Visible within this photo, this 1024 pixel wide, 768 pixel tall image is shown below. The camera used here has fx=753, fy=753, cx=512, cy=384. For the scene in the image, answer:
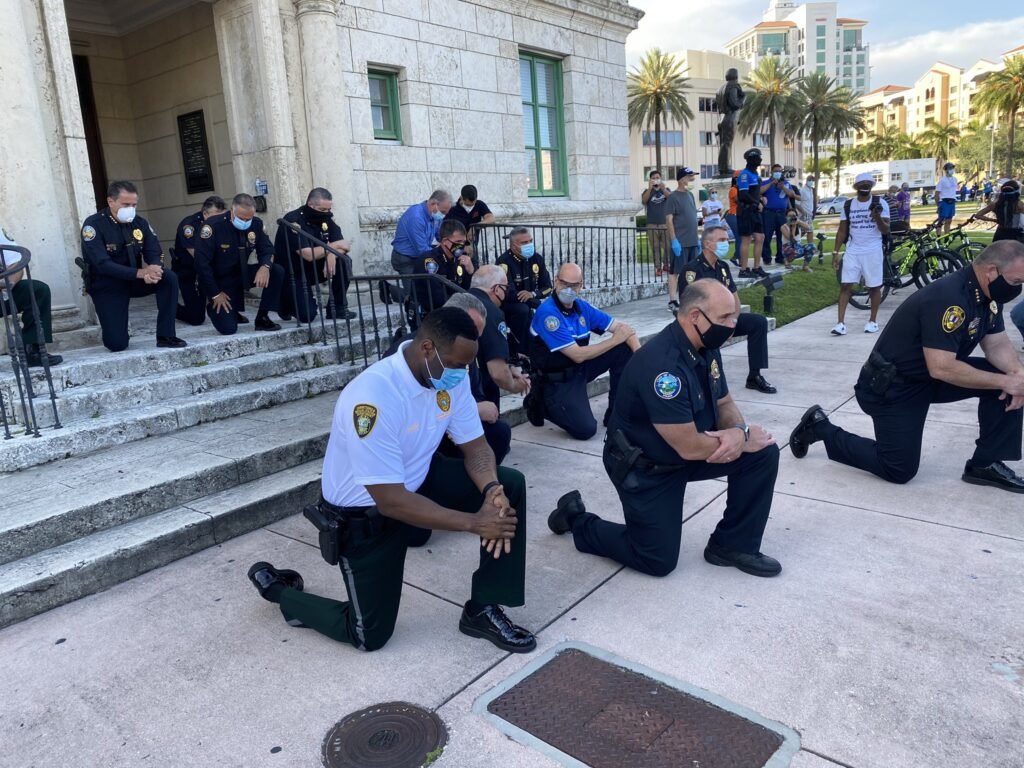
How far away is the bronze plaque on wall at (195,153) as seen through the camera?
898cm

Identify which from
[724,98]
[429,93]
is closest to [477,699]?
[429,93]

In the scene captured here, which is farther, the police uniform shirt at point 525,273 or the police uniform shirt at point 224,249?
the police uniform shirt at point 525,273

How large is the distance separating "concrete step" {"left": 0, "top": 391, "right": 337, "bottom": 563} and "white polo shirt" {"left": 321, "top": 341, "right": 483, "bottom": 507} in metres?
1.74

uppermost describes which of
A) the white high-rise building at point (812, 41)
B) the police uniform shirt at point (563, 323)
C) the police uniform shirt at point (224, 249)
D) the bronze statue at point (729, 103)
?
the white high-rise building at point (812, 41)

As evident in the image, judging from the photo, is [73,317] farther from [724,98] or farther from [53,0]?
[724,98]

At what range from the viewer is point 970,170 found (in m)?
75.4

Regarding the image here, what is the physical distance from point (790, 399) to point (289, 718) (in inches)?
204

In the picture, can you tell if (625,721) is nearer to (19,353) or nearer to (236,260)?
(19,353)

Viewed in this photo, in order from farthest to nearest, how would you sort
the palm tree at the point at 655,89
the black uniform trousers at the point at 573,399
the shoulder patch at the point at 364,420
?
the palm tree at the point at 655,89, the black uniform trousers at the point at 573,399, the shoulder patch at the point at 364,420

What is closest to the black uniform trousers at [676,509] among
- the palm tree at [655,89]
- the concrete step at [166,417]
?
the concrete step at [166,417]

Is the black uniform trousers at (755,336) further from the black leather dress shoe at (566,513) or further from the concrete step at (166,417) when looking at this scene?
the concrete step at (166,417)

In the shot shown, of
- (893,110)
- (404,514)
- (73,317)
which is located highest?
(893,110)

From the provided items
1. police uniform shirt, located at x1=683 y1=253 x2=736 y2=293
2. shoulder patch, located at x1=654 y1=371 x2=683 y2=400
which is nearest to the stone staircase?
police uniform shirt, located at x1=683 y1=253 x2=736 y2=293

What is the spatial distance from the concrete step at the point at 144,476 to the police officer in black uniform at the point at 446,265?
1610mm
